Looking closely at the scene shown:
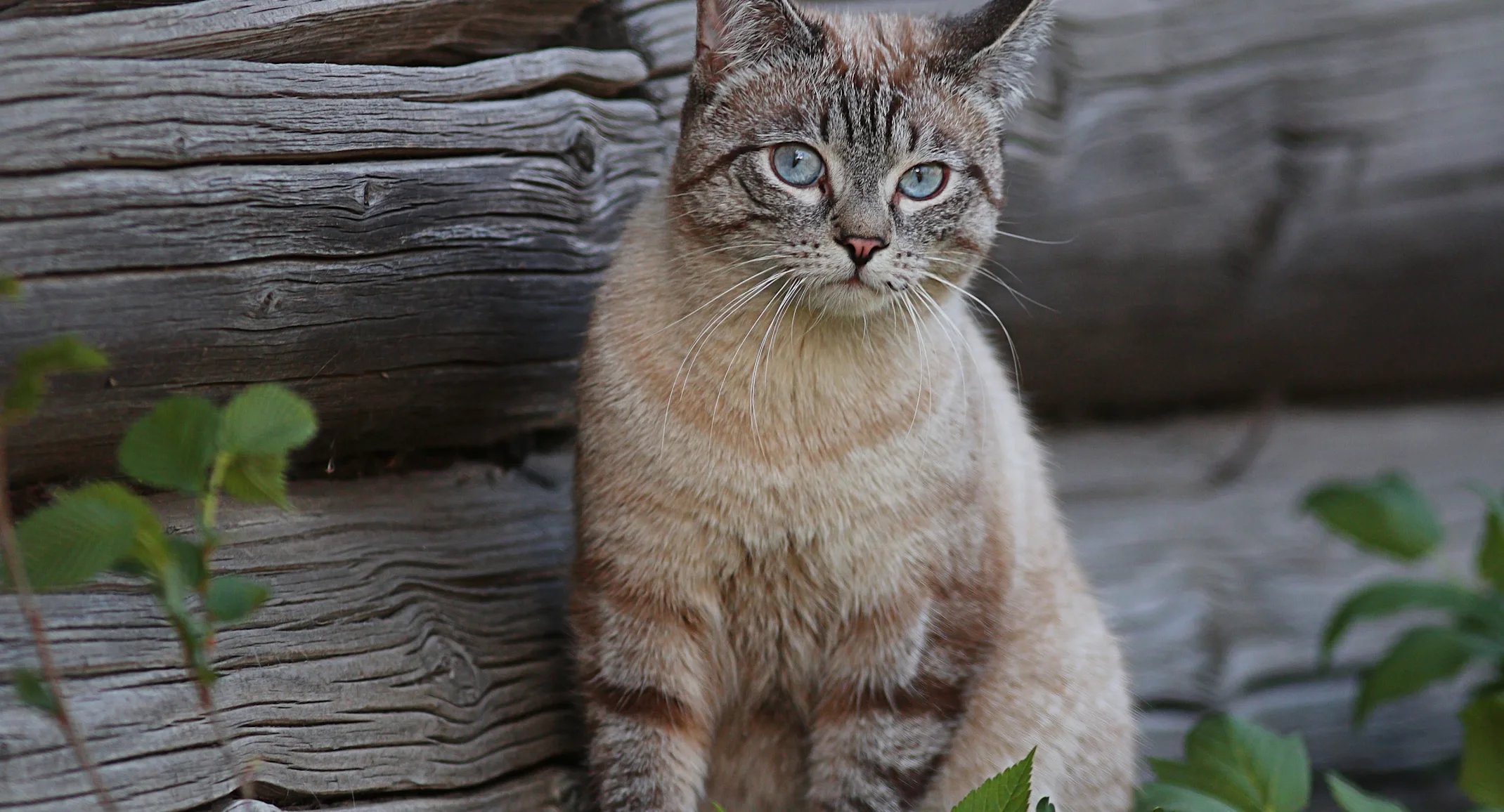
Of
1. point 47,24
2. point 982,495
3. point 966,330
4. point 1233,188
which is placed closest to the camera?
point 47,24

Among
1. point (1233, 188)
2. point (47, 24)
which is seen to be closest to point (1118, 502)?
point (1233, 188)

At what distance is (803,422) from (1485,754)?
198 cm

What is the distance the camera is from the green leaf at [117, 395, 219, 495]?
5.39 feet

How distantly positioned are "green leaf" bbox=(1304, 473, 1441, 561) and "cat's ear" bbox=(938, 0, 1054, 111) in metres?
1.77

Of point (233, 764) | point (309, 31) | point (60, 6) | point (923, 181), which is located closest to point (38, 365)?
point (60, 6)

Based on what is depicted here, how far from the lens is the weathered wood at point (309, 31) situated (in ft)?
6.65

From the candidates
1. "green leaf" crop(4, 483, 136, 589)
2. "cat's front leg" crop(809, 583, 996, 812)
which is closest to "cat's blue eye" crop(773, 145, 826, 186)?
"cat's front leg" crop(809, 583, 996, 812)

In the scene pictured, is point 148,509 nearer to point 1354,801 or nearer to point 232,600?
point 232,600

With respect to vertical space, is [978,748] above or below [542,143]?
below

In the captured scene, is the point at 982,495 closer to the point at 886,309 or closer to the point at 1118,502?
the point at 886,309

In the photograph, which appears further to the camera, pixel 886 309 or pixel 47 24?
pixel 886 309

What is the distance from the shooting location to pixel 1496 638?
3715 mm

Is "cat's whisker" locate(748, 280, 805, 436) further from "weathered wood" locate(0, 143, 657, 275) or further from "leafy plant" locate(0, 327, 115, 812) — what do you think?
"leafy plant" locate(0, 327, 115, 812)

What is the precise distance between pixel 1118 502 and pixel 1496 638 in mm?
1441
